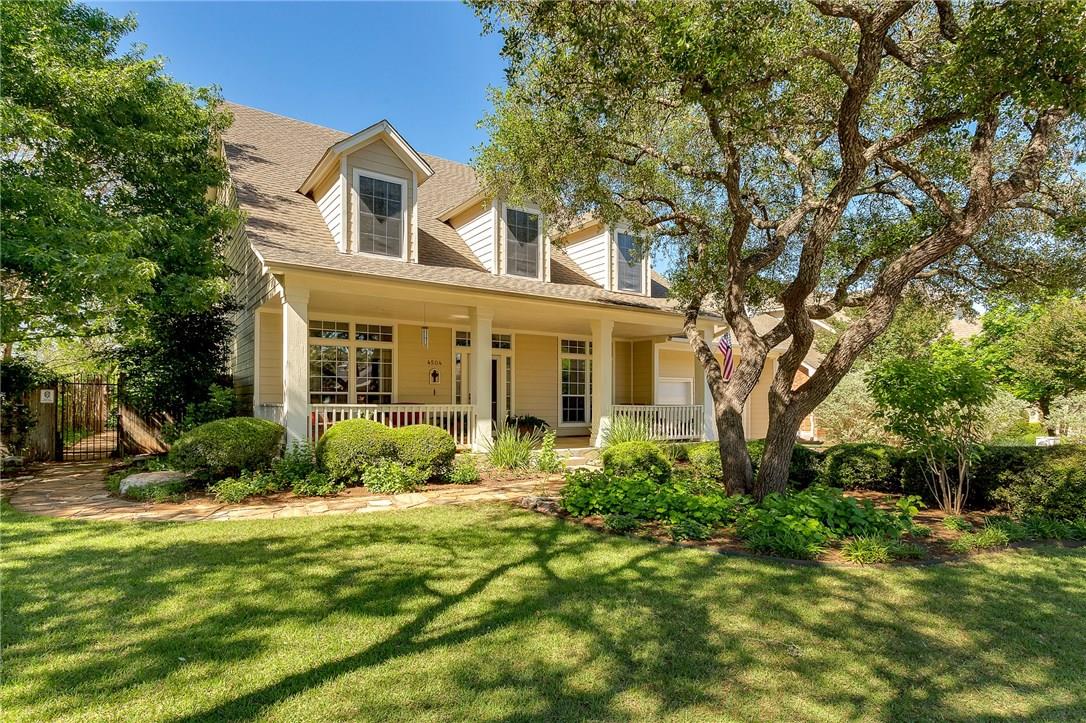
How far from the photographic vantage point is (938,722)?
2488 millimetres

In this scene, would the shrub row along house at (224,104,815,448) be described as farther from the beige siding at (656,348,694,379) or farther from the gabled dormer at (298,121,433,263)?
the beige siding at (656,348,694,379)

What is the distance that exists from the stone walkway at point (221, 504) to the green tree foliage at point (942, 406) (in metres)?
4.72

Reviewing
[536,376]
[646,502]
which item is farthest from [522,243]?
[646,502]

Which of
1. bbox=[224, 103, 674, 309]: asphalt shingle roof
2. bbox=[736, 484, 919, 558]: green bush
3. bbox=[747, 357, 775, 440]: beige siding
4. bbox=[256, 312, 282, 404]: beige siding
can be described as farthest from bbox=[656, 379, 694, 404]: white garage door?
bbox=[256, 312, 282, 404]: beige siding

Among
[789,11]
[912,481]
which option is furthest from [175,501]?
[912,481]

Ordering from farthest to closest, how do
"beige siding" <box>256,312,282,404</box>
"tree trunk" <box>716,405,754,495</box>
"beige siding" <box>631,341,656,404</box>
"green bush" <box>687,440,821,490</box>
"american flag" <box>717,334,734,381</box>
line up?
"beige siding" <box>631,341,656,404</box>, "american flag" <box>717,334,734,381</box>, "beige siding" <box>256,312,282,404</box>, "green bush" <box>687,440,821,490</box>, "tree trunk" <box>716,405,754,495</box>

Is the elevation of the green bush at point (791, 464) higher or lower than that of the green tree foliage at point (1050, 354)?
lower

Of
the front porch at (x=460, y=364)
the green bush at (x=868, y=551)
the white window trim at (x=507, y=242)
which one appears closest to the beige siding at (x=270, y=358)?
the front porch at (x=460, y=364)

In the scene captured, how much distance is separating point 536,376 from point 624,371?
11.0ft

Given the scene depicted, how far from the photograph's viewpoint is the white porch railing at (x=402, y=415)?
9203 millimetres

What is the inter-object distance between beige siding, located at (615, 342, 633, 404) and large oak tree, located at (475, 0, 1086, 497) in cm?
627

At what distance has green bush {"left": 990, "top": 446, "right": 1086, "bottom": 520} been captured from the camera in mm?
6059

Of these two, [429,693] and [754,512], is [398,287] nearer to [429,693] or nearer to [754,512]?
[754,512]

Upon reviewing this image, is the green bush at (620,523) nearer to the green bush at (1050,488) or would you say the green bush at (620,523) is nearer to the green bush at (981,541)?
the green bush at (981,541)
